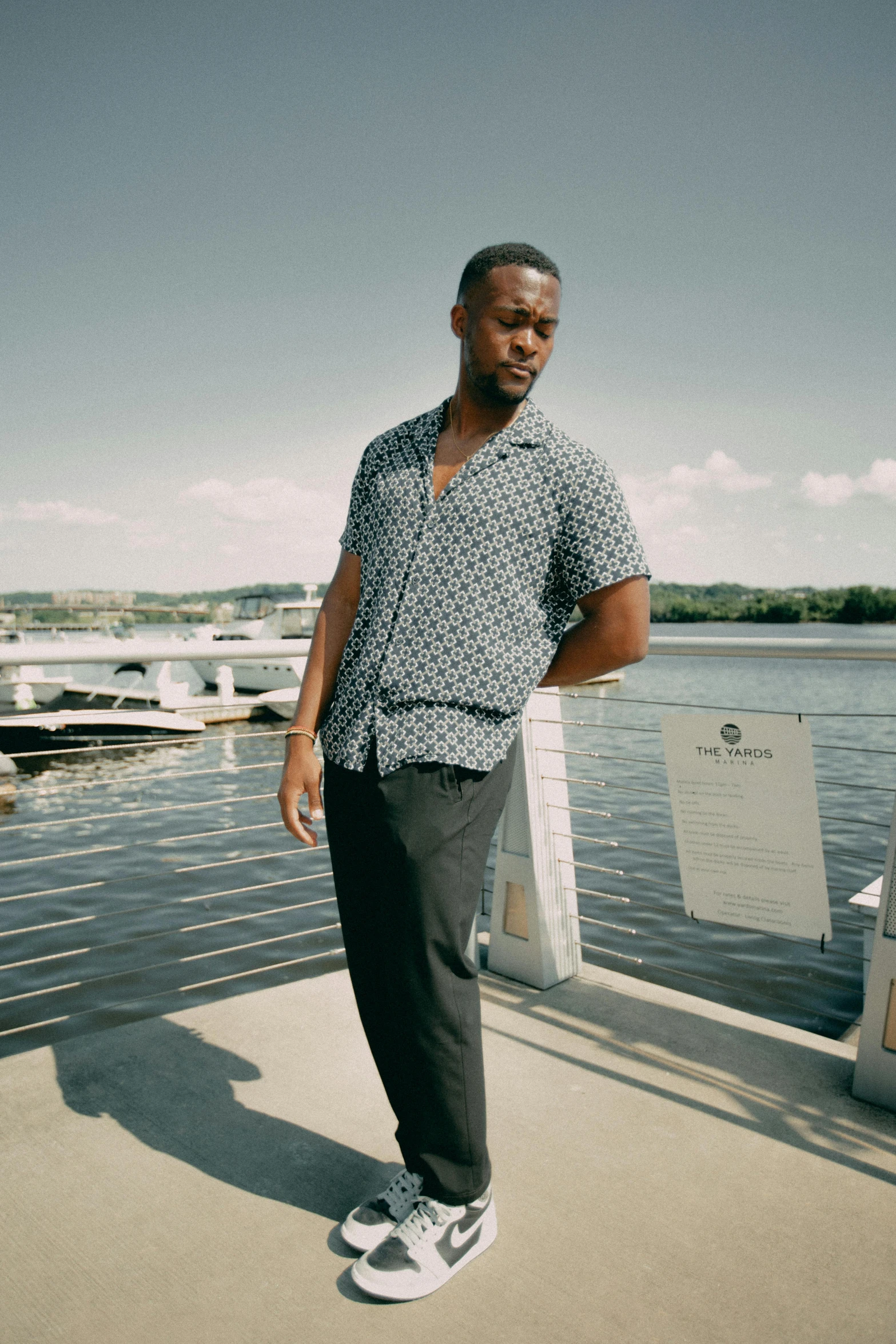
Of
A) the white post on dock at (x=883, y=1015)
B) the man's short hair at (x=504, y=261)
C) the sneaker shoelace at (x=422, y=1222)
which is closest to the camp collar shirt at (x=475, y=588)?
the man's short hair at (x=504, y=261)

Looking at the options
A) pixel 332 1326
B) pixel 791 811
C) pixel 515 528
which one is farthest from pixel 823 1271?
pixel 515 528

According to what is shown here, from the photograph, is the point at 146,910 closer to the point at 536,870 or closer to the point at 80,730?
the point at 536,870

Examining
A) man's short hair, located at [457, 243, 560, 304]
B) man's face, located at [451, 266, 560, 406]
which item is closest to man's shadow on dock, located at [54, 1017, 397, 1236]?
man's face, located at [451, 266, 560, 406]

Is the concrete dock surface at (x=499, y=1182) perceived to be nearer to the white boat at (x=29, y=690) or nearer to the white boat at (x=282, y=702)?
the white boat at (x=282, y=702)

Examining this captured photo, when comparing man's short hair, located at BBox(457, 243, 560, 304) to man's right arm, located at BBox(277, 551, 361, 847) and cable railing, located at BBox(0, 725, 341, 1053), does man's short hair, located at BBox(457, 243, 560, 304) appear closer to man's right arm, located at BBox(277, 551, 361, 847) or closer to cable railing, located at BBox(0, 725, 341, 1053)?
man's right arm, located at BBox(277, 551, 361, 847)

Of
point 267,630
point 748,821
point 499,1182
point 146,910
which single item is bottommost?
point 146,910

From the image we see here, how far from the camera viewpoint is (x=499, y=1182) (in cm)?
160

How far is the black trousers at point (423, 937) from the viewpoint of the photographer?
1281 mm

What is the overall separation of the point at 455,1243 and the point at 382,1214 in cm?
14

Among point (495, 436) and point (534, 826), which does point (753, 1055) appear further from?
point (495, 436)

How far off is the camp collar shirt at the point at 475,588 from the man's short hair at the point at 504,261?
0.73ft

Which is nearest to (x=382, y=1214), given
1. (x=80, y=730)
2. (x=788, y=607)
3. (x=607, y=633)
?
(x=607, y=633)

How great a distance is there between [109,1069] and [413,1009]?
108 cm

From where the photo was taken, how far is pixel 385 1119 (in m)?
1.82
